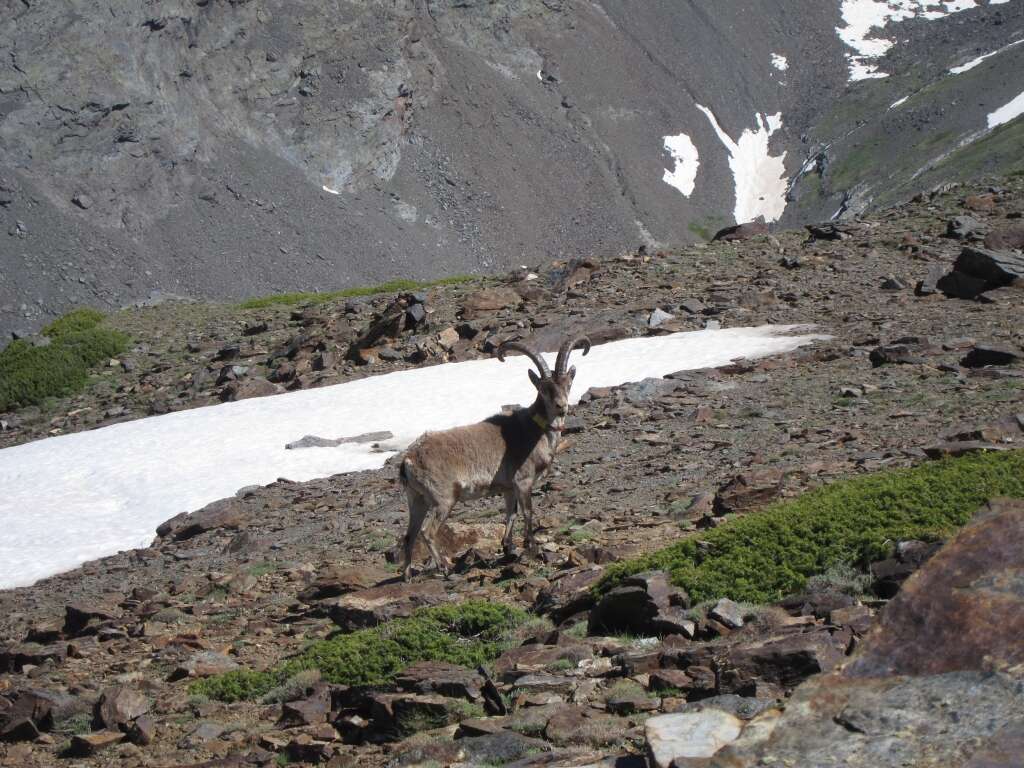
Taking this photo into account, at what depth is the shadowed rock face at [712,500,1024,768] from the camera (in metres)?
4.52

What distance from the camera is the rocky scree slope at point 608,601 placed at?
552 centimetres

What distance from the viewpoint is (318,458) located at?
852 inches

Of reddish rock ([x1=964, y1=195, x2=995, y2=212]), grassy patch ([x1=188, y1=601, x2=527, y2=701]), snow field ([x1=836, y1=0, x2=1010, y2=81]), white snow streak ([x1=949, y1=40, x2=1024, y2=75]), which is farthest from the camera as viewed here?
snow field ([x1=836, y1=0, x2=1010, y2=81])

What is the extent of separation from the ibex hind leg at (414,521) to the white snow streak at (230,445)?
7.61 m

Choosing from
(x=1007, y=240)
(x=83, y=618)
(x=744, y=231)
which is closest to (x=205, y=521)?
(x=83, y=618)

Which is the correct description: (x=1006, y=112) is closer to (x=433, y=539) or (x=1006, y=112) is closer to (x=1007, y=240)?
(x=1007, y=240)

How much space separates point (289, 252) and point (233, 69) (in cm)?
2124

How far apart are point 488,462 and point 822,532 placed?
4.83 metres

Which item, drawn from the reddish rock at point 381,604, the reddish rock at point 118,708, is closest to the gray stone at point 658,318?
the reddish rock at point 381,604

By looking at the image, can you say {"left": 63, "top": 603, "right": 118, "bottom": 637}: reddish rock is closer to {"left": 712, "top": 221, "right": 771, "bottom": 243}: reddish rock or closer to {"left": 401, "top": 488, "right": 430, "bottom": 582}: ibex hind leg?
{"left": 401, "top": 488, "right": 430, "bottom": 582}: ibex hind leg

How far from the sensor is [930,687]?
16.2 ft

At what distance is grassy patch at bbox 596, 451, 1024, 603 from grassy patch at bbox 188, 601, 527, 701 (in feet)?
3.49

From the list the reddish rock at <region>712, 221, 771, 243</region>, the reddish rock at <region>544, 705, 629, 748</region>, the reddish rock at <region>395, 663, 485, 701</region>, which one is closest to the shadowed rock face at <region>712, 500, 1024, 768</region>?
the reddish rock at <region>544, 705, 629, 748</region>

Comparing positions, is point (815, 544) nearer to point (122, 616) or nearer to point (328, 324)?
point (122, 616)
